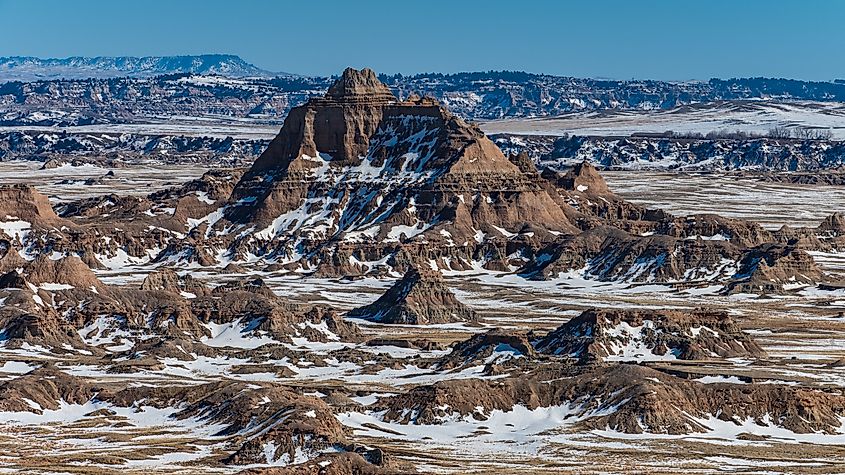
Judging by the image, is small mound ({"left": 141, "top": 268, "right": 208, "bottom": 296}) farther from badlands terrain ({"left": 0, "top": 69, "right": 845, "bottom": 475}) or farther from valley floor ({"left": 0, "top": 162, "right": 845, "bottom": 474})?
valley floor ({"left": 0, "top": 162, "right": 845, "bottom": 474})

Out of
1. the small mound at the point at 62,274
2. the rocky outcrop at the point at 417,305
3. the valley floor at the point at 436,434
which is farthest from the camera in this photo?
the rocky outcrop at the point at 417,305

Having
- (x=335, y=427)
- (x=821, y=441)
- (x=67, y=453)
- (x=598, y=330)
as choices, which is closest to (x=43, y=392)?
(x=67, y=453)

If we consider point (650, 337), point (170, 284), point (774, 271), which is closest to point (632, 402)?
point (650, 337)

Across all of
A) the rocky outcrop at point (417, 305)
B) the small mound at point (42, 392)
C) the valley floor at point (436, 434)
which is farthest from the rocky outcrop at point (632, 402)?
the rocky outcrop at point (417, 305)

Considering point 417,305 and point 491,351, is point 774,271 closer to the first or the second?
point 417,305

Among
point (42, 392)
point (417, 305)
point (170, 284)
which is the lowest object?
point (417, 305)

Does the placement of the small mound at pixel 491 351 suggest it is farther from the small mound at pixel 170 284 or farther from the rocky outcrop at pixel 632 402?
the small mound at pixel 170 284

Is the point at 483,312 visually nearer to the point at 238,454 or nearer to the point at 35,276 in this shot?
the point at 35,276
